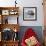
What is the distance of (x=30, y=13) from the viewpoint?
18.7 feet

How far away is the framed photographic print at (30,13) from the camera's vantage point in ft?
18.6

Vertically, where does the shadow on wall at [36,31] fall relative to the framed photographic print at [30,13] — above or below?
below

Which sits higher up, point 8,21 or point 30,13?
point 30,13

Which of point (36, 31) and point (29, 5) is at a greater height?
point (29, 5)

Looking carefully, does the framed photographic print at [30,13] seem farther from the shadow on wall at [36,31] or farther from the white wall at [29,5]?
the shadow on wall at [36,31]

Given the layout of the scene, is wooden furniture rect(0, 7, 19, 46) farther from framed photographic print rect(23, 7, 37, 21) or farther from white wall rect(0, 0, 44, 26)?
framed photographic print rect(23, 7, 37, 21)

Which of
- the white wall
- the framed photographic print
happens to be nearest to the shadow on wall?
the white wall

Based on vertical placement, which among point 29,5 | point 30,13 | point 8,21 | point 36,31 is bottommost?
point 36,31

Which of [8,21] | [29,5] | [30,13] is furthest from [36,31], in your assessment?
[8,21]

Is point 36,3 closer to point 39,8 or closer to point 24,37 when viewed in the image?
point 39,8

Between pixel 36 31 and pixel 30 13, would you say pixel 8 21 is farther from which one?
pixel 36 31

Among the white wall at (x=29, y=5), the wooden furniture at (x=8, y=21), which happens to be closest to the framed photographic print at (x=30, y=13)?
the white wall at (x=29, y=5)

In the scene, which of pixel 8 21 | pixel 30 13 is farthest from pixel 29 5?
pixel 8 21

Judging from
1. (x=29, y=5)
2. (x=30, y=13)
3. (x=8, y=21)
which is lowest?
(x=8, y=21)
